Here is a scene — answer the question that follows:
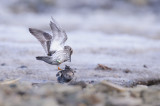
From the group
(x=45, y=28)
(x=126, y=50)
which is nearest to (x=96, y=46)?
(x=126, y=50)

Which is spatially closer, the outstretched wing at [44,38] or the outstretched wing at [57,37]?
the outstretched wing at [57,37]

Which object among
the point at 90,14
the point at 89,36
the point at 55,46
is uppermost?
the point at 90,14

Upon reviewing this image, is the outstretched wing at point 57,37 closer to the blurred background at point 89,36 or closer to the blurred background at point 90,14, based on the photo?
the blurred background at point 89,36

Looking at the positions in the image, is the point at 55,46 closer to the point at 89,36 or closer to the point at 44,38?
the point at 44,38


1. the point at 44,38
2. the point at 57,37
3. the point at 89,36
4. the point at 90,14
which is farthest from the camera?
the point at 90,14

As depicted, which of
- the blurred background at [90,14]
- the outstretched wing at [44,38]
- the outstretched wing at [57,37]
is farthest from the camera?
the blurred background at [90,14]

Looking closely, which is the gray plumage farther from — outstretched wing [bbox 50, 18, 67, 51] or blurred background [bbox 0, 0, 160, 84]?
blurred background [bbox 0, 0, 160, 84]

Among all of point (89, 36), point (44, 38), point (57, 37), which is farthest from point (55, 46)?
point (89, 36)

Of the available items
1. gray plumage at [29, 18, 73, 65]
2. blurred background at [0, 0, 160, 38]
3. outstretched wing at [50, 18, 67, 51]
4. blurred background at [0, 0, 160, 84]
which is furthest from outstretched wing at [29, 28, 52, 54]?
blurred background at [0, 0, 160, 38]

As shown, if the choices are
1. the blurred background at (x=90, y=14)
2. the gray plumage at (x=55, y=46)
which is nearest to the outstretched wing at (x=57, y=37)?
the gray plumage at (x=55, y=46)
